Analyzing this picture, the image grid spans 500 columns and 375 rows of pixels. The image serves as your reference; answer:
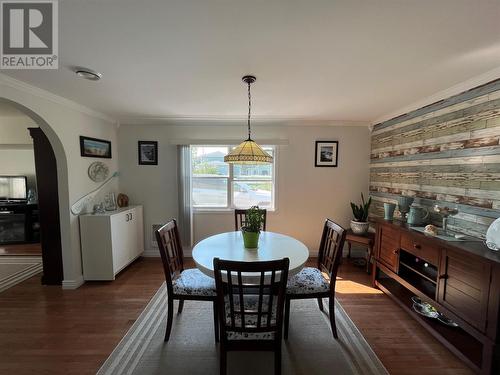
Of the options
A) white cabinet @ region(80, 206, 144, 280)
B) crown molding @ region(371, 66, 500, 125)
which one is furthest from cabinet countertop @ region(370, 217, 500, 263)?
white cabinet @ region(80, 206, 144, 280)

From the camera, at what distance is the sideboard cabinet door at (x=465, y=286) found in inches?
57.7

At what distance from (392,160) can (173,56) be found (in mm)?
2956

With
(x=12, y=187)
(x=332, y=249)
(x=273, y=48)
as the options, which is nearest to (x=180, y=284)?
(x=332, y=249)

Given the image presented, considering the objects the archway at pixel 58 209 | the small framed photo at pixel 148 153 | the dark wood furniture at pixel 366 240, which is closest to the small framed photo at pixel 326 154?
the dark wood furniture at pixel 366 240

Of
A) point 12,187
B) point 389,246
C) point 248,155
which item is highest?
point 248,155

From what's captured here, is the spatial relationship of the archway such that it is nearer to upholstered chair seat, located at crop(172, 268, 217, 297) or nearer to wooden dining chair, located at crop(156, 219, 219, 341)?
wooden dining chair, located at crop(156, 219, 219, 341)

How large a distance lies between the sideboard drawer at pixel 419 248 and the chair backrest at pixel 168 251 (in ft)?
7.31

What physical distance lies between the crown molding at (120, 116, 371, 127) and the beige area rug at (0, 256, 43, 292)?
2.45 meters

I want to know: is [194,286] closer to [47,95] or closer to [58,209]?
[58,209]

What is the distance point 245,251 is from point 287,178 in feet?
6.29

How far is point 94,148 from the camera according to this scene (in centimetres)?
299

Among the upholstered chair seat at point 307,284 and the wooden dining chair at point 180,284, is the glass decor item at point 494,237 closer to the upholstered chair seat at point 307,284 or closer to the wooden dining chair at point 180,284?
the upholstered chair seat at point 307,284

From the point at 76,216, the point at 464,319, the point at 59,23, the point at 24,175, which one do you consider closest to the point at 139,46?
the point at 59,23

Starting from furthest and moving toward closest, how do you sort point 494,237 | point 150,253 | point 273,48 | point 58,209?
point 150,253 → point 58,209 → point 494,237 → point 273,48
